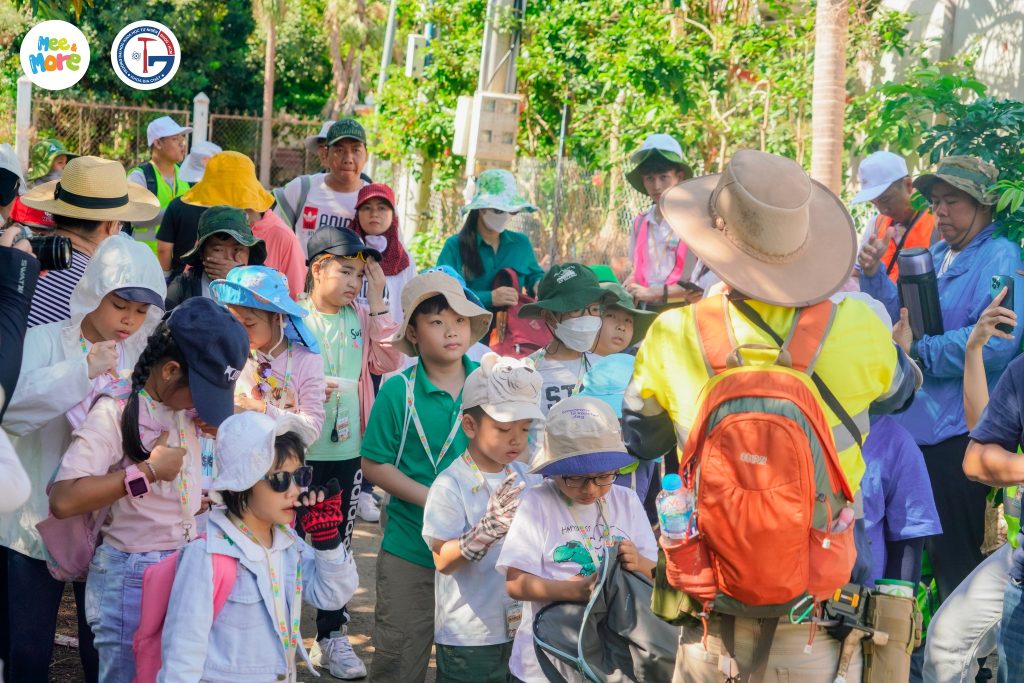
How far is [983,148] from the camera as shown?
622 cm

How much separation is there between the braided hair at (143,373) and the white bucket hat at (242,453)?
338 mm

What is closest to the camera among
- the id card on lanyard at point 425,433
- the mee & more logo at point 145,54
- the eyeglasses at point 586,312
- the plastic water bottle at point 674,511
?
the plastic water bottle at point 674,511

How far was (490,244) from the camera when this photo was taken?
6863mm

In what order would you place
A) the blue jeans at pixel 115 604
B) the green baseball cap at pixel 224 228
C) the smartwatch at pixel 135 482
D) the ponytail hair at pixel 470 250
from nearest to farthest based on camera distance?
the smartwatch at pixel 135 482, the blue jeans at pixel 115 604, the green baseball cap at pixel 224 228, the ponytail hair at pixel 470 250

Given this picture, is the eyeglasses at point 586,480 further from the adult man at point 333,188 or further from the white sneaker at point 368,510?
the white sneaker at point 368,510

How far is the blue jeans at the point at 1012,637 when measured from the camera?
3.88 m

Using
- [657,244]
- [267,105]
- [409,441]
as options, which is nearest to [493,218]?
[657,244]

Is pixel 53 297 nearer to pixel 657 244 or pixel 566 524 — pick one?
pixel 566 524

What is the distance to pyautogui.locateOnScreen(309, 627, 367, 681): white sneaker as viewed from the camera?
541 cm

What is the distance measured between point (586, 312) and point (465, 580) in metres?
1.76

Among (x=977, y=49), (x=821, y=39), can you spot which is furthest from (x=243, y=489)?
(x=977, y=49)

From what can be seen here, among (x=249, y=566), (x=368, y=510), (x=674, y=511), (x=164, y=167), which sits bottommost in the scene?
(x=368, y=510)

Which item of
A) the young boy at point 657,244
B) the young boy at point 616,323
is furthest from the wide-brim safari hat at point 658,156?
the young boy at point 616,323

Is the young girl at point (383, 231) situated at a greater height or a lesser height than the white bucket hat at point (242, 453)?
greater
